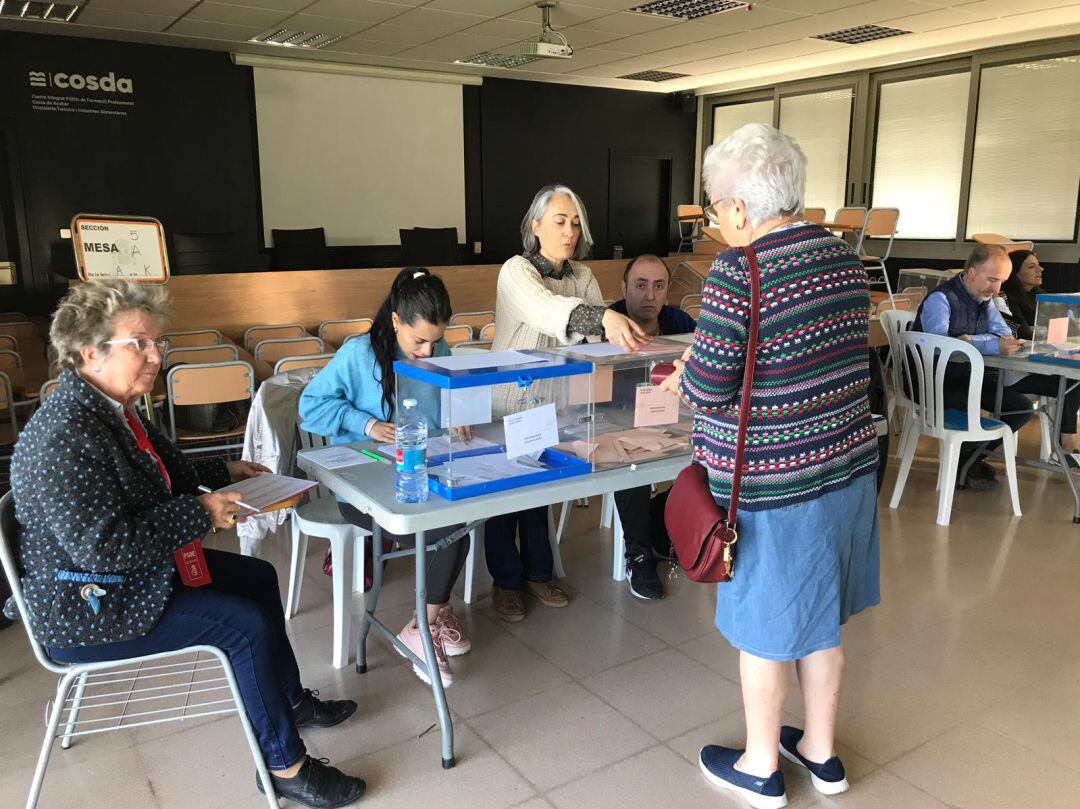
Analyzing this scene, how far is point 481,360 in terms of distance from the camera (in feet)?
6.53

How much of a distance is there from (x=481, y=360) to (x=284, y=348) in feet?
10.1

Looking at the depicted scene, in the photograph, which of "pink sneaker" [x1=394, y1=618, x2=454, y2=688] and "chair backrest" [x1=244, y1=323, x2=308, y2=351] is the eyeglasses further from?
"chair backrest" [x1=244, y1=323, x2=308, y2=351]

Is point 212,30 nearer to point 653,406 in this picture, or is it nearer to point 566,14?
point 566,14

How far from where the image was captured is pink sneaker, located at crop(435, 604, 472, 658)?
8.07 feet

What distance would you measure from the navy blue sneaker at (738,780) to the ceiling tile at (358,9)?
6.21m

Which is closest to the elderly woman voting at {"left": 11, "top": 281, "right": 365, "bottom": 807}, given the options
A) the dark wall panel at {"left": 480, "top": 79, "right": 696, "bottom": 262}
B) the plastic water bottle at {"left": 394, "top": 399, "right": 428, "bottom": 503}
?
the plastic water bottle at {"left": 394, "top": 399, "right": 428, "bottom": 503}

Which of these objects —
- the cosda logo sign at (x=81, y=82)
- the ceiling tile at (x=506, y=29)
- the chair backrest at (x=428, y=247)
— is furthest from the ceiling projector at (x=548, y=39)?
the cosda logo sign at (x=81, y=82)

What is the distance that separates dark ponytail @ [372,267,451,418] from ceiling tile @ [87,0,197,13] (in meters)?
5.52

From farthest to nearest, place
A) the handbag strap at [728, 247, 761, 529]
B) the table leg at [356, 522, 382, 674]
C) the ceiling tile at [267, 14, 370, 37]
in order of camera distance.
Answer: the ceiling tile at [267, 14, 370, 37] → the table leg at [356, 522, 382, 674] → the handbag strap at [728, 247, 761, 529]

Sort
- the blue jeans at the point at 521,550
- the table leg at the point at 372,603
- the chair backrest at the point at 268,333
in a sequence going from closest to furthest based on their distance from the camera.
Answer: the table leg at the point at 372,603 → the blue jeans at the point at 521,550 → the chair backrest at the point at 268,333

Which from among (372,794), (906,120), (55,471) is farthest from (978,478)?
(906,120)

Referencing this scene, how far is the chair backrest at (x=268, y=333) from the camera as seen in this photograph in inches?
205

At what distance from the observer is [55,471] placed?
1477 millimetres

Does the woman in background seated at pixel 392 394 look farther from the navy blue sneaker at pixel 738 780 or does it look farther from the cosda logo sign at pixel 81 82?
the cosda logo sign at pixel 81 82
